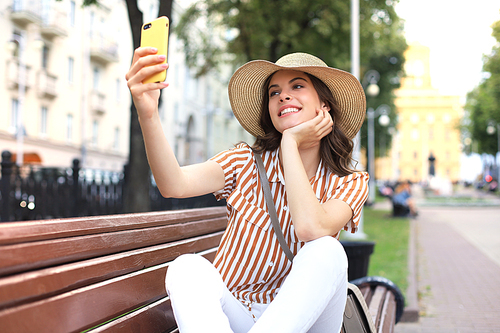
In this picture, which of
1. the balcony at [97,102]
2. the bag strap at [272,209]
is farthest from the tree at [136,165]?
the balcony at [97,102]

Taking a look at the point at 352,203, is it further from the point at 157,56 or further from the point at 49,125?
the point at 49,125

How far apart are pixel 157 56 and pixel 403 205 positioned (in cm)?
1780

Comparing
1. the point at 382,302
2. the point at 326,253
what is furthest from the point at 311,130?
the point at 382,302

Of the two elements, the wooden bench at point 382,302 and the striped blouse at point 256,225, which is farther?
the wooden bench at point 382,302

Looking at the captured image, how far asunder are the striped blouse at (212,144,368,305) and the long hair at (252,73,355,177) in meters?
0.09

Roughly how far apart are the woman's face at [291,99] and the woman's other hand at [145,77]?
2.66 feet

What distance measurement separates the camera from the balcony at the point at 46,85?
24.3 m

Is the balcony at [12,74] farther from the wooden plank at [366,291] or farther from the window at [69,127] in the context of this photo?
the wooden plank at [366,291]

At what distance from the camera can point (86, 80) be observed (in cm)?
2812

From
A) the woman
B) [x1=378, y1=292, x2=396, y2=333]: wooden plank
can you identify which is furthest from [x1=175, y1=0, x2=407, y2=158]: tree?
the woman

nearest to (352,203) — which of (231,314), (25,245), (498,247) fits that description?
(231,314)

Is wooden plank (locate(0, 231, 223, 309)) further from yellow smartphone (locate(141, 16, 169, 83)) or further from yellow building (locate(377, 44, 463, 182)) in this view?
yellow building (locate(377, 44, 463, 182))

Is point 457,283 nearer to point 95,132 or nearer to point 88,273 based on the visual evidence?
point 88,273

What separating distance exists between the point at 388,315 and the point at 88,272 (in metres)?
2.26
